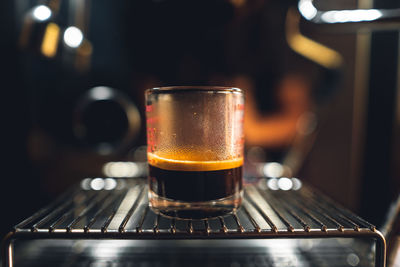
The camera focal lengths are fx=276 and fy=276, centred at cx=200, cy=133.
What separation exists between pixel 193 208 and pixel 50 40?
1.22 feet

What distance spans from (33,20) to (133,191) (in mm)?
329

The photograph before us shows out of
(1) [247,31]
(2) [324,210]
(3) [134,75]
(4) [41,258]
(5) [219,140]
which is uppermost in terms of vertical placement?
(1) [247,31]

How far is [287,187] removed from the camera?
50 centimetres

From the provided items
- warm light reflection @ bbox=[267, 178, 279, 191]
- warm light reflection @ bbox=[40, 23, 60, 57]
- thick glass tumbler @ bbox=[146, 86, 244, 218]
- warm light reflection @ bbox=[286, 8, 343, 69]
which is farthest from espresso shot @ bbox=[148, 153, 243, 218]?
warm light reflection @ bbox=[286, 8, 343, 69]

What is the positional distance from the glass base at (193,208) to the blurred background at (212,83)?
1.09 ft

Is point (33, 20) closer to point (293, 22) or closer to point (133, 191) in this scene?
point (133, 191)

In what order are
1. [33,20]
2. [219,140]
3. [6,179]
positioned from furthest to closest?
[6,179], [33,20], [219,140]

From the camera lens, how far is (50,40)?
18.3 inches

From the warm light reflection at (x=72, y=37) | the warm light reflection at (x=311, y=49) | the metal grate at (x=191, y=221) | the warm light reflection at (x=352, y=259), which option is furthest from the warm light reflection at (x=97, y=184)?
the warm light reflection at (x=311, y=49)

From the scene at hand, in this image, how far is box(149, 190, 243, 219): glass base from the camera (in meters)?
0.34


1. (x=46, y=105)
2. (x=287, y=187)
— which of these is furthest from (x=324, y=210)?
(x=46, y=105)

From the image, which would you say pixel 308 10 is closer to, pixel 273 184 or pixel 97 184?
pixel 273 184

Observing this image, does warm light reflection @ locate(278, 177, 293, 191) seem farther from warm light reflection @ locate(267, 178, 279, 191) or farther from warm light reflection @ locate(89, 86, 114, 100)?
warm light reflection @ locate(89, 86, 114, 100)

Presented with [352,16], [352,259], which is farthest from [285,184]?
[352,16]
